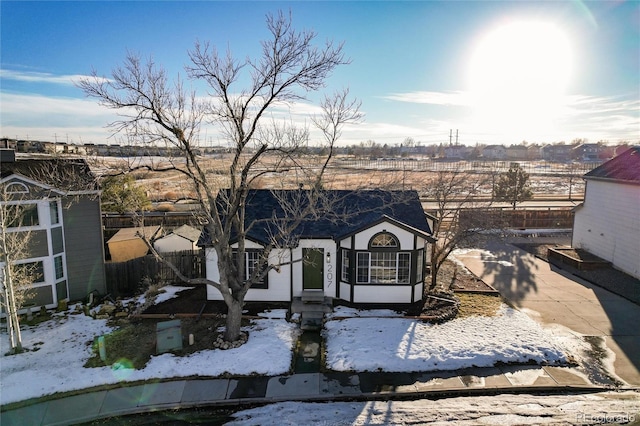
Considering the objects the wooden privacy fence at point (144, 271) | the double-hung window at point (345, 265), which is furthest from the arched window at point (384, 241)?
the wooden privacy fence at point (144, 271)

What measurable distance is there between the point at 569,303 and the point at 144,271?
18109mm

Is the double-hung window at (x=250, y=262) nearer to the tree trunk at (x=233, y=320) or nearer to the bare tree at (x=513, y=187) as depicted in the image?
the tree trunk at (x=233, y=320)

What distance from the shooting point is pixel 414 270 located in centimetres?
1491

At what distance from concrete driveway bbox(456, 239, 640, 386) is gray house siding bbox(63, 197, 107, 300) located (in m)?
17.3

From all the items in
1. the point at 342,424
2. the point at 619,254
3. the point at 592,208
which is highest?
the point at 592,208

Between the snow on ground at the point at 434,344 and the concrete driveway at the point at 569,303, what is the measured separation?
4.85 feet

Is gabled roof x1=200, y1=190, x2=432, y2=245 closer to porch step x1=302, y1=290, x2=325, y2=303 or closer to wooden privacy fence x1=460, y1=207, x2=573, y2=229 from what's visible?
porch step x1=302, y1=290, x2=325, y2=303

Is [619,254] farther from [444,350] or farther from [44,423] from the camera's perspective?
[44,423]

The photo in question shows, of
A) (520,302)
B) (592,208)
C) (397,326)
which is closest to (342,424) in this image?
(397,326)

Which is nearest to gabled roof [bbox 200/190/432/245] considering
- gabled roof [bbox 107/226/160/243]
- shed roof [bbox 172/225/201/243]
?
shed roof [bbox 172/225/201/243]

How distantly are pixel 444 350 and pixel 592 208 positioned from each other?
1621cm

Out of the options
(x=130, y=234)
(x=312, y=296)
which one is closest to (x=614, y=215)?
(x=312, y=296)

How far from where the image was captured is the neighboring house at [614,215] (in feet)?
61.9

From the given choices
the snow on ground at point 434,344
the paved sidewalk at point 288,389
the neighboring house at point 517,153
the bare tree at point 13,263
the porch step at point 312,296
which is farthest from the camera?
the neighboring house at point 517,153
